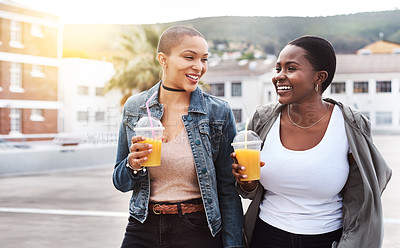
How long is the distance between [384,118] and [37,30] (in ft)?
117

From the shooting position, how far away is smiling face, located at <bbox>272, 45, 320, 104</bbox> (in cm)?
203

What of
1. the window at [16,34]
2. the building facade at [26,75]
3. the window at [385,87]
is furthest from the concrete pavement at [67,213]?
the window at [385,87]

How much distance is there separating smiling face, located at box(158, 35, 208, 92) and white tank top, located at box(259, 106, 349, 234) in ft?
1.50

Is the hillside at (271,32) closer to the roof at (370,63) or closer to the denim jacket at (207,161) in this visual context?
the roof at (370,63)

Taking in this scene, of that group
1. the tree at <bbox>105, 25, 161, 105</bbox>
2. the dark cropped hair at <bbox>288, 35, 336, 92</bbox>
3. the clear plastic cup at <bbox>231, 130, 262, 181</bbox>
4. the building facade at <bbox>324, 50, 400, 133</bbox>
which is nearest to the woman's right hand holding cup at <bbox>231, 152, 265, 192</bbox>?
the clear plastic cup at <bbox>231, 130, 262, 181</bbox>

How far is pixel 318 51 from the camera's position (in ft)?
6.70

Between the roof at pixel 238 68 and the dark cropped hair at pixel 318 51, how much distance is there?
4717 centimetres

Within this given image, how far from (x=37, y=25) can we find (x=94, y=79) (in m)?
13.6

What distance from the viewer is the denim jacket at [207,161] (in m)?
1.98

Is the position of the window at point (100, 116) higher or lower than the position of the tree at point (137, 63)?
lower

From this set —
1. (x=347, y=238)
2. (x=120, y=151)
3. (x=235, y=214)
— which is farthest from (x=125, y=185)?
(x=347, y=238)

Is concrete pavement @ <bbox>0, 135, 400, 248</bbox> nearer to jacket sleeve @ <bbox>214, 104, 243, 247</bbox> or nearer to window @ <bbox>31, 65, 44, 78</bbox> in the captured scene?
jacket sleeve @ <bbox>214, 104, 243, 247</bbox>

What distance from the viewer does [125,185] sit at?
2031 millimetres

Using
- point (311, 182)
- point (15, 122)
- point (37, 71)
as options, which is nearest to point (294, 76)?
point (311, 182)
